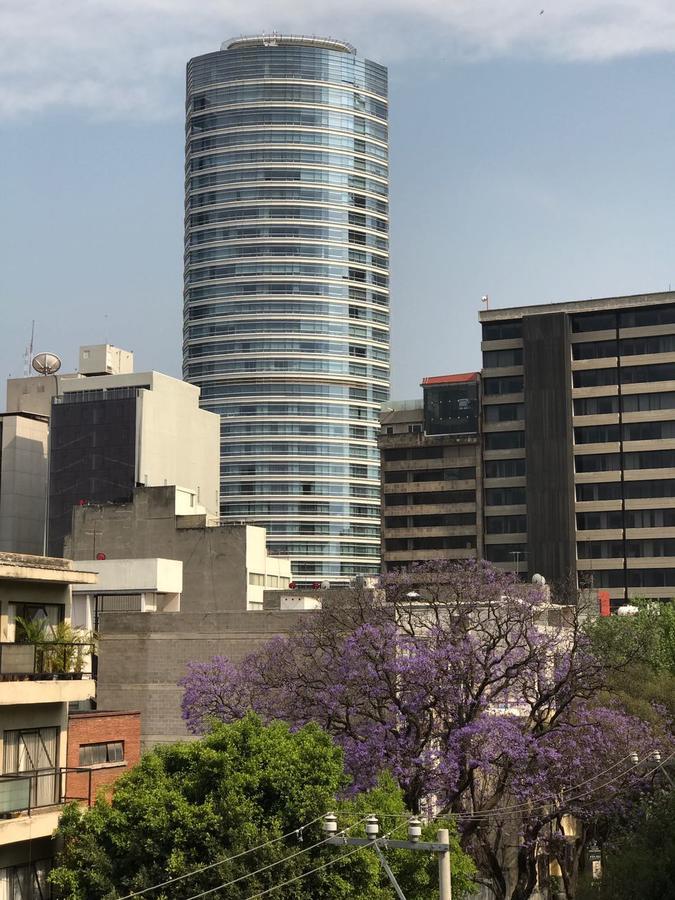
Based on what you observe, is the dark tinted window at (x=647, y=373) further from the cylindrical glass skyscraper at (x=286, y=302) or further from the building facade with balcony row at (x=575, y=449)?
the cylindrical glass skyscraper at (x=286, y=302)

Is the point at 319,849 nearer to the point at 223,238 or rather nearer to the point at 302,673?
the point at 302,673

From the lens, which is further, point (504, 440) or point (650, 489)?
point (504, 440)

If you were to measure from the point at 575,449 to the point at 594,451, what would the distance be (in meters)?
2.02

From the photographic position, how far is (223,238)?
190 metres

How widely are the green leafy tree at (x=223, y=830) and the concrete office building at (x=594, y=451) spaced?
102 meters

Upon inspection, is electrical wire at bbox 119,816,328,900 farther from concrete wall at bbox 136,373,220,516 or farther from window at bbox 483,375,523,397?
window at bbox 483,375,523,397

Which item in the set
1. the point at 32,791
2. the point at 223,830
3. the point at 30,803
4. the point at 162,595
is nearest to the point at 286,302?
the point at 162,595

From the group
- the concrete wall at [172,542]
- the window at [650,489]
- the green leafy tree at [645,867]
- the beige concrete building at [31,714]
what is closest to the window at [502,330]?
the window at [650,489]

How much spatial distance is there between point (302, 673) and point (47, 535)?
82.8 m

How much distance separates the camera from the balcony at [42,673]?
32906 millimetres

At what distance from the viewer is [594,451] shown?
13650 centimetres

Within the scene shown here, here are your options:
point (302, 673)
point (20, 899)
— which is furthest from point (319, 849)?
point (302, 673)

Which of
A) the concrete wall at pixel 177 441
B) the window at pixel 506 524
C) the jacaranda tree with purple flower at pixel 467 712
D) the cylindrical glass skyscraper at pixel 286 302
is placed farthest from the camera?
the cylindrical glass skyscraper at pixel 286 302

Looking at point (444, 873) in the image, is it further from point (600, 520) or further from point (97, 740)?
point (600, 520)
